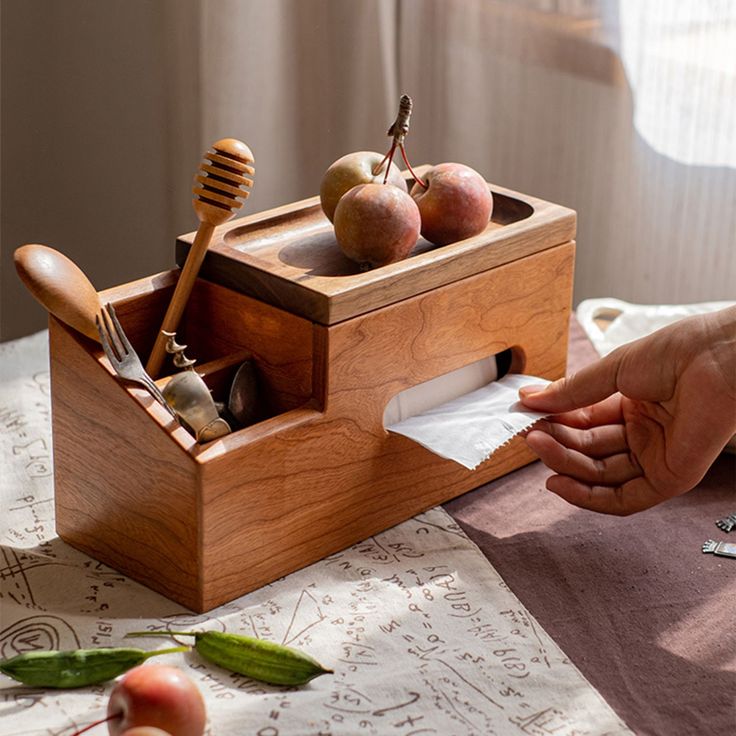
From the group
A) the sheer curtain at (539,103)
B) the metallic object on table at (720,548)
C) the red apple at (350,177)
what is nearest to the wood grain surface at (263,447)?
the red apple at (350,177)

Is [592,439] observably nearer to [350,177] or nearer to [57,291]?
[350,177]

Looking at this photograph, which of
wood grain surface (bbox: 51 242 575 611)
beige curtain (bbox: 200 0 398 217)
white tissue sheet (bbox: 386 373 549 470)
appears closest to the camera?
wood grain surface (bbox: 51 242 575 611)

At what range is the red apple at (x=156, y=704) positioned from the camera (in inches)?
29.7

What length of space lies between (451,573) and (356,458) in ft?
0.40

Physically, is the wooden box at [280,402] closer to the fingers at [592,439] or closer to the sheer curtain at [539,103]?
the fingers at [592,439]

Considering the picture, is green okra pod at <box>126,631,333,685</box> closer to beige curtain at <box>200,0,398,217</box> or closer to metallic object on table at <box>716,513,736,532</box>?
metallic object on table at <box>716,513,736,532</box>

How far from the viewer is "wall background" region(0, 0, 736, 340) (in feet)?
5.52

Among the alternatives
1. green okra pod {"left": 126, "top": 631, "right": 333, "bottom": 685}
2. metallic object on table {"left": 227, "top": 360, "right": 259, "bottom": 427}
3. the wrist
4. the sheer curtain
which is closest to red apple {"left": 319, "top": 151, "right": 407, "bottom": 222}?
metallic object on table {"left": 227, "top": 360, "right": 259, "bottom": 427}

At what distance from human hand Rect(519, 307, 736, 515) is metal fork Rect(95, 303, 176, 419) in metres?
0.35

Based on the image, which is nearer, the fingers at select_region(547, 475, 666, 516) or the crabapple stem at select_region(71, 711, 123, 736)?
the crabapple stem at select_region(71, 711, 123, 736)

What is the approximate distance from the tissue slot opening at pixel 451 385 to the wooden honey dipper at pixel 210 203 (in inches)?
7.6

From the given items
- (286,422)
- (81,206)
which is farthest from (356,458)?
(81,206)

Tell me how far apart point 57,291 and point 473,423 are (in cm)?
37

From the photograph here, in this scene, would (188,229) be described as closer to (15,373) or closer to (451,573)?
(15,373)
